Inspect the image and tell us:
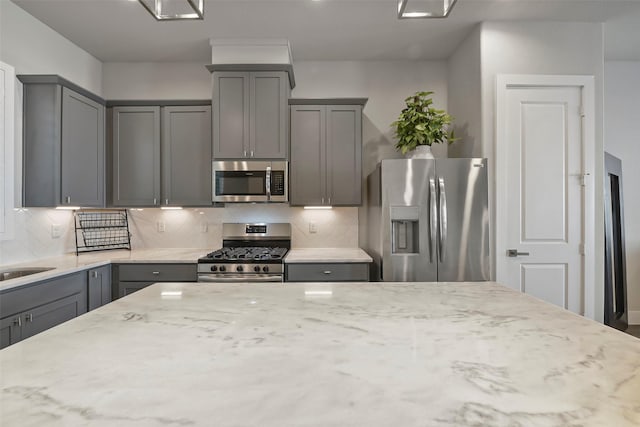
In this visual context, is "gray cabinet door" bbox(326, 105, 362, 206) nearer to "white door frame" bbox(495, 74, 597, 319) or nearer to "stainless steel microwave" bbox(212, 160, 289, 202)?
"stainless steel microwave" bbox(212, 160, 289, 202)

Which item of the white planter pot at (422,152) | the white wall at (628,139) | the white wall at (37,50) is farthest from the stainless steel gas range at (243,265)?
the white wall at (628,139)

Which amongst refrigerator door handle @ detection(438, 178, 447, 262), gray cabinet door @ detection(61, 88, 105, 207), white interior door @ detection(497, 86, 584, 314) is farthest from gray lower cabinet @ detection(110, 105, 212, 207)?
white interior door @ detection(497, 86, 584, 314)

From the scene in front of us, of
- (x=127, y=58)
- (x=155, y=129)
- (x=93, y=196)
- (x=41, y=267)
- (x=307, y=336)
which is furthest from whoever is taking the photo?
(x=127, y=58)

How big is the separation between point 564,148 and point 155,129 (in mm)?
3650

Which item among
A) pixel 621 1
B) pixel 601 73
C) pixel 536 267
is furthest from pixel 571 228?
pixel 621 1

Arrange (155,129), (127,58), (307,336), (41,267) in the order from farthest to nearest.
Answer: (127,58) < (155,129) < (41,267) < (307,336)

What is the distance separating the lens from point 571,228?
2766 mm

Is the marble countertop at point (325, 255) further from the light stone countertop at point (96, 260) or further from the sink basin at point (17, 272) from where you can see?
the sink basin at point (17, 272)

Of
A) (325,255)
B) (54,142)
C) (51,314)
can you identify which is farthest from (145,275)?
(325,255)

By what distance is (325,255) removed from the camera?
3.04 m

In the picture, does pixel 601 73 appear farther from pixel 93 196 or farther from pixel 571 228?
pixel 93 196

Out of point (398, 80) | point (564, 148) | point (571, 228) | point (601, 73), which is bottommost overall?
point (571, 228)

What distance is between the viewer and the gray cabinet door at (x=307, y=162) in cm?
315

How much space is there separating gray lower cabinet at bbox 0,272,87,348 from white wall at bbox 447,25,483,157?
3.34 metres
